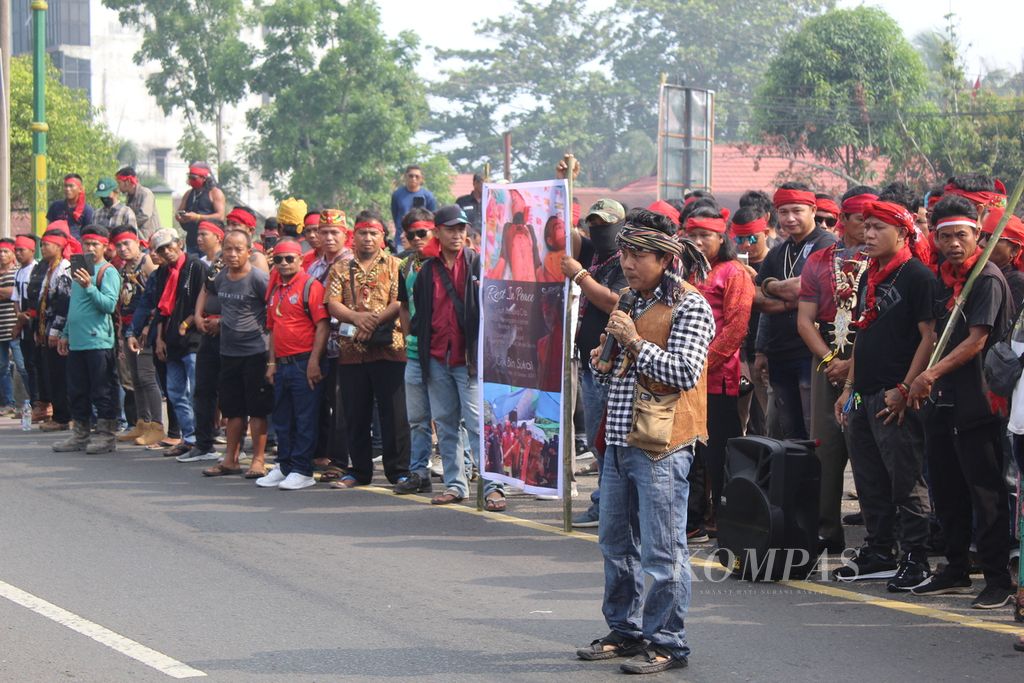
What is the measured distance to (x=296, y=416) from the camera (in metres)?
11.6


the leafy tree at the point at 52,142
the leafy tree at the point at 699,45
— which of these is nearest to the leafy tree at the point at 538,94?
the leafy tree at the point at 699,45

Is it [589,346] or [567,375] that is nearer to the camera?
[567,375]

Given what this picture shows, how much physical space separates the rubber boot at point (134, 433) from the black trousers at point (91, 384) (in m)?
0.50

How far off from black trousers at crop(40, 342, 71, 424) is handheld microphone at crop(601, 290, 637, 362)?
33.5 feet

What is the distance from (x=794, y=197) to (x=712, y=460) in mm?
1826

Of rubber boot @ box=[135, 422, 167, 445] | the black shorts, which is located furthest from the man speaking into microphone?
rubber boot @ box=[135, 422, 167, 445]

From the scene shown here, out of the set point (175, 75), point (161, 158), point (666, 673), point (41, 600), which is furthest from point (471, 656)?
point (161, 158)

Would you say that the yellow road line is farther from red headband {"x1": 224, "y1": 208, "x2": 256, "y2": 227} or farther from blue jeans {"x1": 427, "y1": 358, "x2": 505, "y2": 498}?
red headband {"x1": 224, "y1": 208, "x2": 256, "y2": 227}

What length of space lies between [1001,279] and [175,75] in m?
51.2

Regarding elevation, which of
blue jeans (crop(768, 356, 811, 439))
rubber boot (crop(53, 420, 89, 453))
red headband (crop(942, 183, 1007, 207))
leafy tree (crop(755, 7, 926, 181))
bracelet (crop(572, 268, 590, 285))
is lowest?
rubber boot (crop(53, 420, 89, 453))

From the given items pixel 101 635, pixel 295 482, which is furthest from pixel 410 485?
pixel 101 635

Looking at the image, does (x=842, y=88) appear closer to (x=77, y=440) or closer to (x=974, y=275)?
(x=77, y=440)

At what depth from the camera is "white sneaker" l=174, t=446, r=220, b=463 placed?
1322 centimetres

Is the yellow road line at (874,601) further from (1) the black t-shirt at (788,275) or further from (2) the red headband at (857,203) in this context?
(2) the red headband at (857,203)
